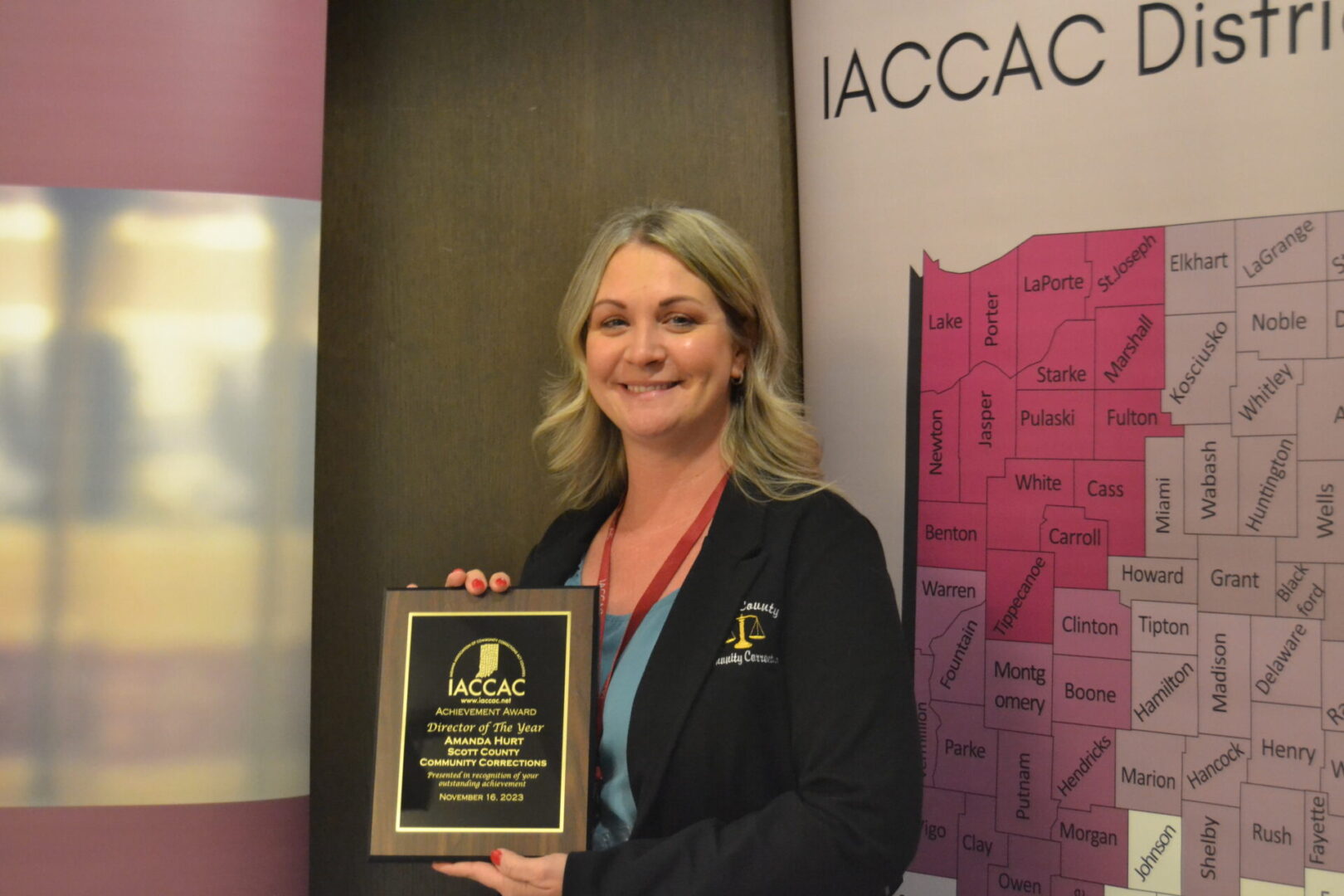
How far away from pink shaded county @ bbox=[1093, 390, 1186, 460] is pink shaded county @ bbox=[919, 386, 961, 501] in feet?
0.83

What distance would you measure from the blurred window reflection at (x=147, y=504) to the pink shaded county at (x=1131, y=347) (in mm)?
1473

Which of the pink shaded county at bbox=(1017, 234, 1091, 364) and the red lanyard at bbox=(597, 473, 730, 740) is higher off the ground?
the pink shaded county at bbox=(1017, 234, 1091, 364)

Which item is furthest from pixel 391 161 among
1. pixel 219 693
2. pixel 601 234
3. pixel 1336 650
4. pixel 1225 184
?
pixel 1336 650

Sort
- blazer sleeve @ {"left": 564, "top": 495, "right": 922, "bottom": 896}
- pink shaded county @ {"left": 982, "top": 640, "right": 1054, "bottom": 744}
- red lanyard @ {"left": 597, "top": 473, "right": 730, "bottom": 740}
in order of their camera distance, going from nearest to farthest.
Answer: blazer sleeve @ {"left": 564, "top": 495, "right": 922, "bottom": 896} → red lanyard @ {"left": 597, "top": 473, "right": 730, "bottom": 740} → pink shaded county @ {"left": 982, "top": 640, "right": 1054, "bottom": 744}

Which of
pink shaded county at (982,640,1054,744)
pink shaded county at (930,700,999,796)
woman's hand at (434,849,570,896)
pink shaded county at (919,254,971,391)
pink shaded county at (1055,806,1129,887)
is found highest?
pink shaded county at (919,254,971,391)

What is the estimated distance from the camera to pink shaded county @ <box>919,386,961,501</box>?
1.96 metres

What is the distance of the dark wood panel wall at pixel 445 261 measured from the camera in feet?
7.54

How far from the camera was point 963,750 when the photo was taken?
192 centimetres

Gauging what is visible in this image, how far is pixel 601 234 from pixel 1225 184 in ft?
3.48

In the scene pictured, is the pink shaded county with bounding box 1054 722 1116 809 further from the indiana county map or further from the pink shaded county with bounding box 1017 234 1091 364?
the pink shaded county with bounding box 1017 234 1091 364

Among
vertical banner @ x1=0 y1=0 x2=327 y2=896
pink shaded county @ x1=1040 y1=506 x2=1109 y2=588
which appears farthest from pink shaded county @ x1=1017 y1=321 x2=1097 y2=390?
vertical banner @ x1=0 y1=0 x2=327 y2=896

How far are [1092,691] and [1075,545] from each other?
10.1 inches

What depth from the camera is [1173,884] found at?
175 cm

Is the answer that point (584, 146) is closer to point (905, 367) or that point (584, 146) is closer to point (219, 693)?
point (905, 367)
